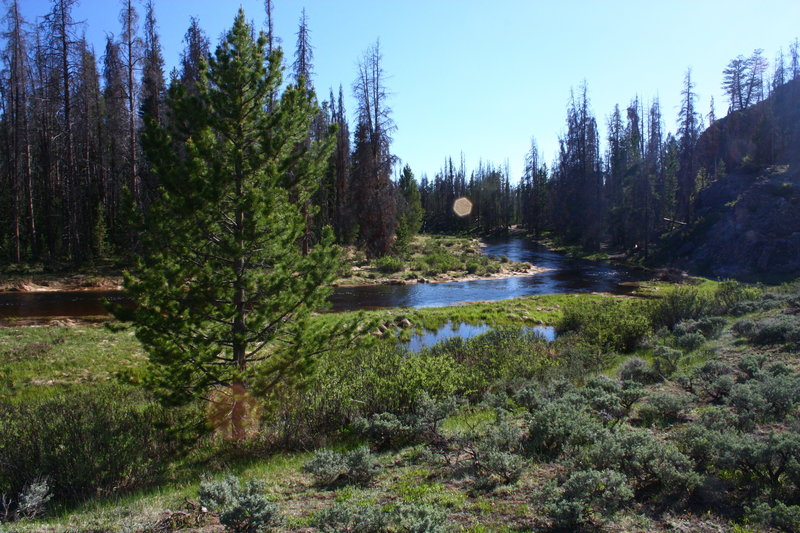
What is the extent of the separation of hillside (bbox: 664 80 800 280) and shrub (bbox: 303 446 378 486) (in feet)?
106

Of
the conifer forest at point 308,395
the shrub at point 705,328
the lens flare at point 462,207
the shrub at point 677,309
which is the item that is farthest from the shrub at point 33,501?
the lens flare at point 462,207

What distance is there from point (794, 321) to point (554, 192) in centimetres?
6265

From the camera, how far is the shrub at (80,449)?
589 cm

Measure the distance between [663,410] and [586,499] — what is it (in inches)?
138

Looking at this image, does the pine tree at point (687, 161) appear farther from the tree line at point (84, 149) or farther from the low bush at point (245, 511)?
the low bush at point (245, 511)

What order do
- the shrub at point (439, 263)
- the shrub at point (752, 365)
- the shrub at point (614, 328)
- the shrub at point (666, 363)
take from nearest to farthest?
1. the shrub at point (752, 365)
2. the shrub at point (666, 363)
3. the shrub at point (614, 328)
4. the shrub at point (439, 263)

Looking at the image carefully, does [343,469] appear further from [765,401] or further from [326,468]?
[765,401]

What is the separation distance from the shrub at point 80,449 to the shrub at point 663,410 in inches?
278

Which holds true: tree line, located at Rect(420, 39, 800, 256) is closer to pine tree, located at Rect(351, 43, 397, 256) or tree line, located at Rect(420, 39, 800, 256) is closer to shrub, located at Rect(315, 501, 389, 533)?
pine tree, located at Rect(351, 43, 397, 256)

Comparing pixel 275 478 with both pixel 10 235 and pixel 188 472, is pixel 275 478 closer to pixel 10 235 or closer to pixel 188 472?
pixel 188 472

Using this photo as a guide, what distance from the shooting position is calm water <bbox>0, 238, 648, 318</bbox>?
859 inches

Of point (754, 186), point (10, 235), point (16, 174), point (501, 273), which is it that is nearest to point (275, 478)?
point (501, 273)

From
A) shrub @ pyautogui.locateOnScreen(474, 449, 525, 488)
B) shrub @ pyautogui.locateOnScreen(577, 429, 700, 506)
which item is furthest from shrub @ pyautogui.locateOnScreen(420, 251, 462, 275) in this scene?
shrub @ pyautogui.locateOnScreen(577, 429, 700, 506)

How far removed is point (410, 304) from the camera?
82.4ft
